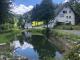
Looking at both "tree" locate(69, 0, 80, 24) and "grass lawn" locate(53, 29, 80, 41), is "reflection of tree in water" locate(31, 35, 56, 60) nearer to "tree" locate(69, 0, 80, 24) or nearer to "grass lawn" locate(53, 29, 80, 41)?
"grass lawn" locate(53, 29, 80, 41)

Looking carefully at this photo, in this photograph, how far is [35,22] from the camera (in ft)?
11.5

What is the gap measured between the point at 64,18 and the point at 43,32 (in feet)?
1.13

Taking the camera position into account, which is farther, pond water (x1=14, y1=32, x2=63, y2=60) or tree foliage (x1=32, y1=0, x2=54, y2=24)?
pond water (x1=14, y1=32, x2=63, y2=60)

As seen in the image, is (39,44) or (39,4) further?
(39,44)

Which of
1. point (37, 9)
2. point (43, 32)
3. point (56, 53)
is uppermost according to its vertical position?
point (37, 9)

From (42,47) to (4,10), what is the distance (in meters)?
0.81

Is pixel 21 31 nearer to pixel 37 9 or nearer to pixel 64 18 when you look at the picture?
pixel 37 9

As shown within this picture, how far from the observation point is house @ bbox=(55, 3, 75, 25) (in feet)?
11.5

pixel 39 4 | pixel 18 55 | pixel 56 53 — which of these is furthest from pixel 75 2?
pixel 18 55

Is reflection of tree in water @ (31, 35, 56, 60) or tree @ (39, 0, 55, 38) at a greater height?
tree @ (39, 0, 55, 38)

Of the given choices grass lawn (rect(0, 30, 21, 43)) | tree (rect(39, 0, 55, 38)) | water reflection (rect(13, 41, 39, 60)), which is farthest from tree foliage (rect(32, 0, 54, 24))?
water reflection (rect(13, 41, 39, 60))

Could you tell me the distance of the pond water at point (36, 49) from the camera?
3.63 metres

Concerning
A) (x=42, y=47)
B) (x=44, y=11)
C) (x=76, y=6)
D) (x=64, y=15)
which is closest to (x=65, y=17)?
(x=64, y=15)

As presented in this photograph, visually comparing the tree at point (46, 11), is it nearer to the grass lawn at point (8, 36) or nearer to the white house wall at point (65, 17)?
the white house wall at point (65, 17)
